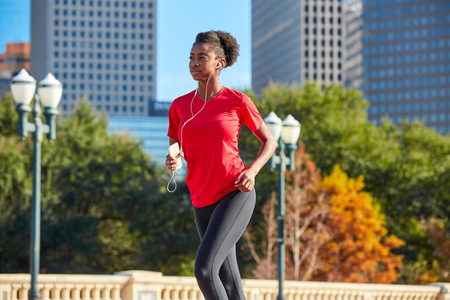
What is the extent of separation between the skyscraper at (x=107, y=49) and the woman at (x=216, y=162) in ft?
538

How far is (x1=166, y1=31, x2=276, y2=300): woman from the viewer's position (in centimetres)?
444

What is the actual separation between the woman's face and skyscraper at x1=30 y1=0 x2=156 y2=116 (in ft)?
539

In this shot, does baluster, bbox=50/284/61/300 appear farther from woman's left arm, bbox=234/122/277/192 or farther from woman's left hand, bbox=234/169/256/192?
→ woman's left hand, bbox=234/169/256/192

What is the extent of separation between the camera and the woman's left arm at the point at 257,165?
4422 mm

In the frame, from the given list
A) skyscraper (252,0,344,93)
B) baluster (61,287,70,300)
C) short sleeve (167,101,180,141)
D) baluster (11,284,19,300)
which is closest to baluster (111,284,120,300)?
baluster (61,287,70,300)

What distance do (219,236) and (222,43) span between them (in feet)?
3.71

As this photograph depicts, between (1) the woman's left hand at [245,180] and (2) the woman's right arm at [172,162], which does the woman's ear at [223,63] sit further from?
(1) the woman's left hand at [245,180]

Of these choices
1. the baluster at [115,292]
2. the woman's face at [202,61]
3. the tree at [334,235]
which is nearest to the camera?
the woman's face at [202,61]

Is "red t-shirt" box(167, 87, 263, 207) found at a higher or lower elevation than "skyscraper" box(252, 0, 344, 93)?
lower

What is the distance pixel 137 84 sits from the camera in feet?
557

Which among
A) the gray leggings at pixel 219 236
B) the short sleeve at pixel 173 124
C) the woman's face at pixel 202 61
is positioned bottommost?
the gray leggings at pixel 219 236

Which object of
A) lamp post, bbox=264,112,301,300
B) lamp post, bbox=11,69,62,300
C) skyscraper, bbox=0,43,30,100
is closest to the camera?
lamp post, bbox=11,69,62,300

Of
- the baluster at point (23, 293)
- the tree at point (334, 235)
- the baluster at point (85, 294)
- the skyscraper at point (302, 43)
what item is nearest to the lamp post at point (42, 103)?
the baluster at point (23, 293)

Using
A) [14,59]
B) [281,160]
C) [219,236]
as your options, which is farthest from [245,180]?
[14,59]
